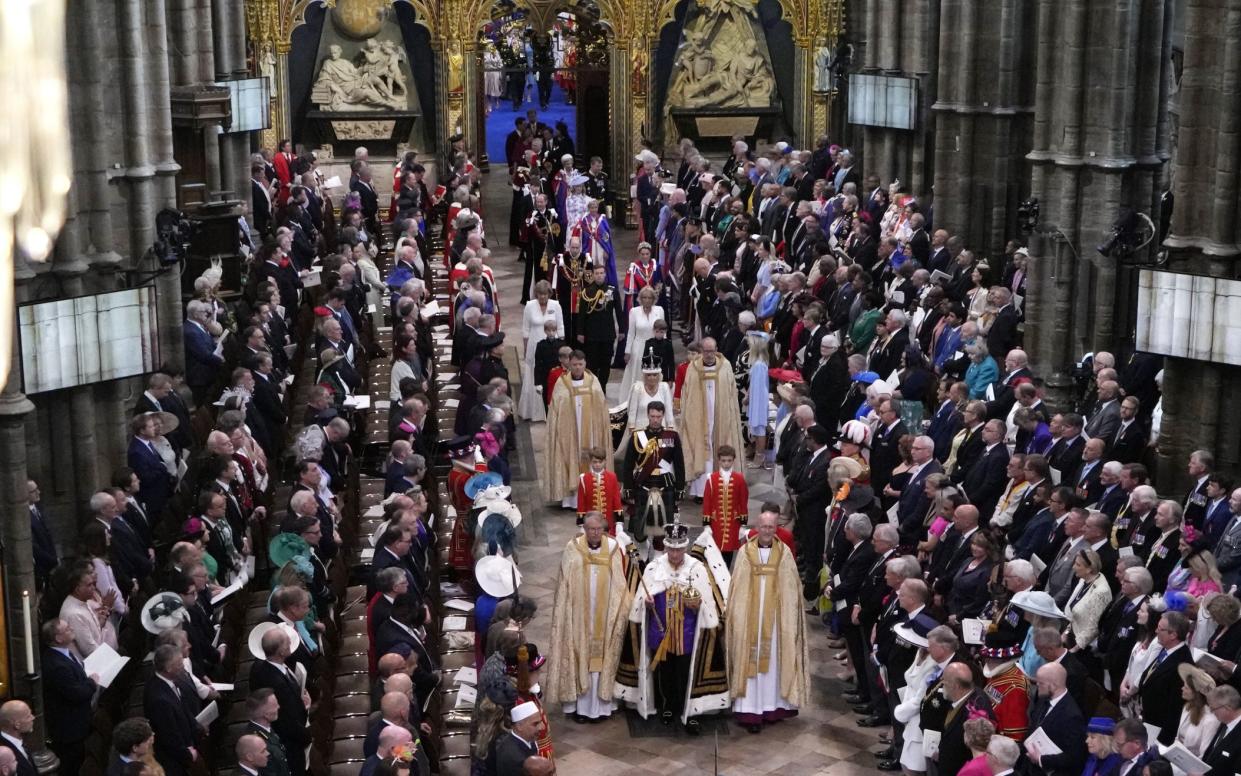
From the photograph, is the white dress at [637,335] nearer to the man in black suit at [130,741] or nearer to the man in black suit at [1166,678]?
the man in black suit at [1166,678]

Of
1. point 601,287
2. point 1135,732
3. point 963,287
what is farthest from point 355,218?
point 1135,732

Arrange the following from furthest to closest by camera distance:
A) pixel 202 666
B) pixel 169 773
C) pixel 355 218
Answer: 1. pixel 355 218
2. pixel 202 666
3. pixel 169 773

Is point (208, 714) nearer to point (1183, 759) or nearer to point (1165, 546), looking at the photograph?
point (1183, 759)

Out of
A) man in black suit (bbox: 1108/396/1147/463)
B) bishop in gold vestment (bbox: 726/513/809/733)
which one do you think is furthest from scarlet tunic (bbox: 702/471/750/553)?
man in black suit (bbox: 1108/396/1147/463)

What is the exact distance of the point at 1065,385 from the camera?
2031 centimetres

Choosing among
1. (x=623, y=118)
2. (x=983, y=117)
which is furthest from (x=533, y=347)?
(x=623, y=118)

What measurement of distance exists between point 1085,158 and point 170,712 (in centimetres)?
1218

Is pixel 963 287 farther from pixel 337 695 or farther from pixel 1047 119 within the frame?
pixel 337 695

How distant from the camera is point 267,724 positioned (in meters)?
11.1

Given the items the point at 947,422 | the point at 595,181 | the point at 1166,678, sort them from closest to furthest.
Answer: the point at 1166,678 < the point at 947,422 < the point at 595,181

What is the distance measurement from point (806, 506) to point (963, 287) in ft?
20.0

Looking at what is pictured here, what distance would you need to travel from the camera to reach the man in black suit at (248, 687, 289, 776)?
35.9 ft

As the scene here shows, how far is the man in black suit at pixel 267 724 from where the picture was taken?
10953mm

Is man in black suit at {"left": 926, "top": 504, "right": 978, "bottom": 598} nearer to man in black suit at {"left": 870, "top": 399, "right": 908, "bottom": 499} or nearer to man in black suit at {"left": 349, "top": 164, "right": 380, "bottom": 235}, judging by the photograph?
man in black suit at {"left": 870, "top": 399, "right": 908, "bottom": 499}
